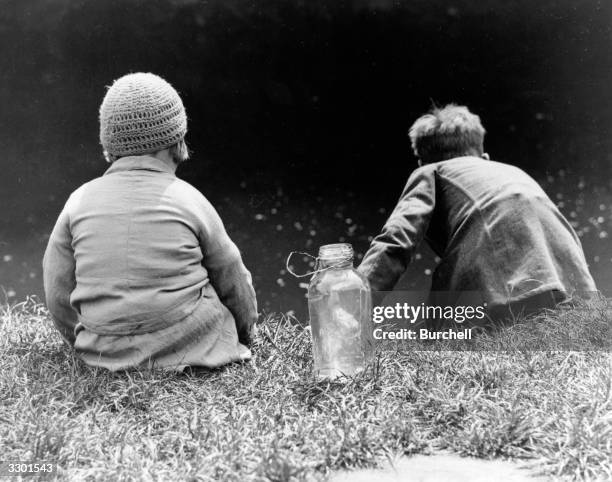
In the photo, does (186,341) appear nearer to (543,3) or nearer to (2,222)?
(2,222)

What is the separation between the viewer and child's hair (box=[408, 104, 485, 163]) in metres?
3.21

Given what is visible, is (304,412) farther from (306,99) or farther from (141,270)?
(306,99)

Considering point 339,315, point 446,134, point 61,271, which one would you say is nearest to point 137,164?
point 61,271

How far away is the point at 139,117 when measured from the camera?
8.22 ft

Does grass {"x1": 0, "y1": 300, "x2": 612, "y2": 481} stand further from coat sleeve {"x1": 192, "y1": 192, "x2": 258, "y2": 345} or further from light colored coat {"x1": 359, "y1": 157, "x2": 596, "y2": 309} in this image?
light colored coat {"x1": 359, "y1": 157, "x2": 596, "y2": 309}

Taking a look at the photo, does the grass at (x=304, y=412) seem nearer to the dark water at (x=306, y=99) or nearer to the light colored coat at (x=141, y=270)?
the light colored coat at (x=141, y=270)

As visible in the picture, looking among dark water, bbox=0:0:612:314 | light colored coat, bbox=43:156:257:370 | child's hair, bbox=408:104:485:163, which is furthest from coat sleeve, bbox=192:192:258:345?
child's hair, bbox=408:104:485:163

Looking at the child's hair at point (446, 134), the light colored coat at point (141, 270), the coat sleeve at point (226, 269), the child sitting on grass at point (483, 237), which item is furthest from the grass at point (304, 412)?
the child's hair at point (446, 134)

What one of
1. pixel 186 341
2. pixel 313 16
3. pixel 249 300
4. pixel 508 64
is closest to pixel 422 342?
pixel 249 300

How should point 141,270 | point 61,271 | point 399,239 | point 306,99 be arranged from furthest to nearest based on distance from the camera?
point 306,99, point 399,239, point 61,271, point 141,270

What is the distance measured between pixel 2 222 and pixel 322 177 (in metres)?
1.51

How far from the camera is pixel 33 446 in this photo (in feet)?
6.40

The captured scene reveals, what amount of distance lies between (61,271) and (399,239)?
52.9 inches

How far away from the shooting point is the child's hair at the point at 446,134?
126 inches
